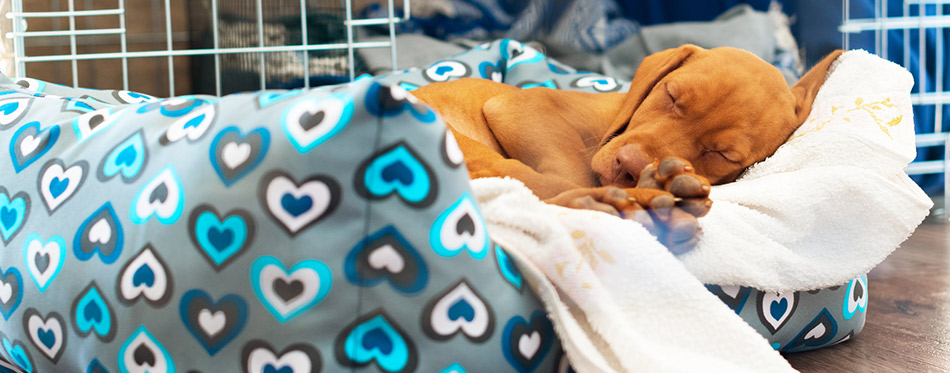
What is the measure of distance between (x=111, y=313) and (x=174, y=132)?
8.0 inches

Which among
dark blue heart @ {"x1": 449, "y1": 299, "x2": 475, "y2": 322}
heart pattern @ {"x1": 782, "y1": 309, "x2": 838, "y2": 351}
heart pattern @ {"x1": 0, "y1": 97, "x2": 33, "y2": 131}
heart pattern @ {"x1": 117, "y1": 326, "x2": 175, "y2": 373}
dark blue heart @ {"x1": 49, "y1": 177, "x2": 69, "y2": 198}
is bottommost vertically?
heart pattern @ {"x1": 782, "y1": 309, "x2": 838, "y2": 351}

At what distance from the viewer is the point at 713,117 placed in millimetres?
1330

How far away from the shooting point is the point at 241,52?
6.31ft

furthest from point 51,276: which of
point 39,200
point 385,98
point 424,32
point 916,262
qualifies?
point 916,262

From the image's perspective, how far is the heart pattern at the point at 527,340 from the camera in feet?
2.60

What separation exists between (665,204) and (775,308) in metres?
0.25

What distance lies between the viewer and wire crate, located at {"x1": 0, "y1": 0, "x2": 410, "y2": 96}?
5.97ft

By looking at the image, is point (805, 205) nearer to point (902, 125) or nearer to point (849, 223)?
point (849, 223)

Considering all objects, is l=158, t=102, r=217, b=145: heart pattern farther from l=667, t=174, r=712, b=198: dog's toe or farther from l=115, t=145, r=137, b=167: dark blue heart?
l=667, t=174, r=712, b=198: dog's toe

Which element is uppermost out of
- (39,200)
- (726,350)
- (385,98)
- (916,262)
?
(385,98)

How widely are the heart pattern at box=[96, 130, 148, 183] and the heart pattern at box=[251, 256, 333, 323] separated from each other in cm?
21

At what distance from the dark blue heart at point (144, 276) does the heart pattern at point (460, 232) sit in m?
0.29

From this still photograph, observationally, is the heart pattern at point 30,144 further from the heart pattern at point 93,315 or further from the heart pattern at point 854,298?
the heart pattern at point 854,298

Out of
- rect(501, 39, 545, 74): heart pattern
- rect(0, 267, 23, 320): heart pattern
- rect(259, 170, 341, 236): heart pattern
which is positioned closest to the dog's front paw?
rect(259, 170, 341, 236): heart pattern
